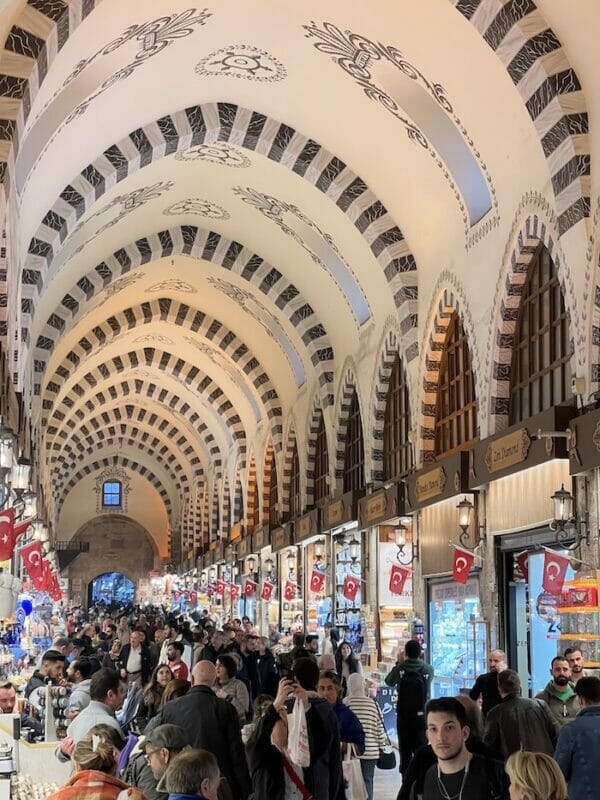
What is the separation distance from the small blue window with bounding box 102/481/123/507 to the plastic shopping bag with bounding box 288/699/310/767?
122ft

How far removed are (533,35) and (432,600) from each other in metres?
6.92

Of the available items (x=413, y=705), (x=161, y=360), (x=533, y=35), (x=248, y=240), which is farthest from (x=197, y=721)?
(x=161, y=360)

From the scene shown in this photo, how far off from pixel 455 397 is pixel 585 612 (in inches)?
192

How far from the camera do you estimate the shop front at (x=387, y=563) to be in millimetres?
14703

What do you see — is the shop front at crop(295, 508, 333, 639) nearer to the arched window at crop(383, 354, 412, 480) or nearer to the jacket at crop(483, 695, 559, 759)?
A: the arched window at crop(383, 354, 412, 480)

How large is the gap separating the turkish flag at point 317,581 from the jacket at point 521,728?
40.2 ft

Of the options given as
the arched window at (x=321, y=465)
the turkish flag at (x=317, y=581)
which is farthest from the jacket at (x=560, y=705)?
the arched window at (x=321, y=465)

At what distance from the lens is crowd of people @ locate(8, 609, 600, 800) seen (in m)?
3.67

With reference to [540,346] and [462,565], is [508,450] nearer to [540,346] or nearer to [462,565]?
[540,346]

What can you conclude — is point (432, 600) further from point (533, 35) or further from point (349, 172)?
point (533, 35)

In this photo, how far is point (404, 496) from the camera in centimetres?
1388

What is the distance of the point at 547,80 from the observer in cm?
898

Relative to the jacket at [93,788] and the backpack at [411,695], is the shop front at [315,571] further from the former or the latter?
the jacket at [93,788]

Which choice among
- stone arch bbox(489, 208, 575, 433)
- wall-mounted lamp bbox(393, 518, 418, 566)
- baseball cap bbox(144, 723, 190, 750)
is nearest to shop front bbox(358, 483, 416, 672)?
wall-mounted lamp bbox(393, 518, 418, 566)
